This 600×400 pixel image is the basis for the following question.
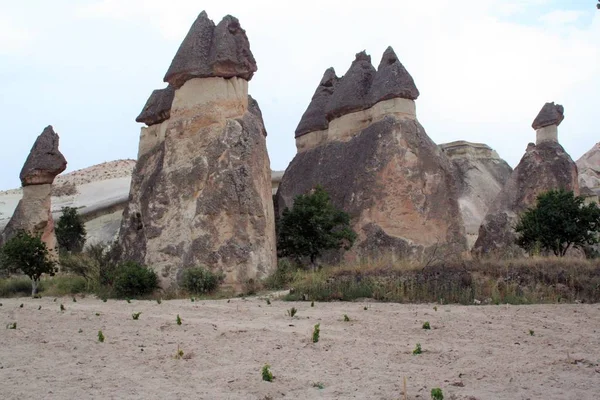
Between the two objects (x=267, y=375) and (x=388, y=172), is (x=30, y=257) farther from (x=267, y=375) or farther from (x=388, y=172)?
(x=267, y=375)

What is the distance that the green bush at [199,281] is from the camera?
441 inches

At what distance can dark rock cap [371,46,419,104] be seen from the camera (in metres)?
16.4

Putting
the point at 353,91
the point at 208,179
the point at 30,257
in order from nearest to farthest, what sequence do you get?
1. the point at 208,179
2. the point at 30,257
3. the point at 353,91

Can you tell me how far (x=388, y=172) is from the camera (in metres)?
15.6

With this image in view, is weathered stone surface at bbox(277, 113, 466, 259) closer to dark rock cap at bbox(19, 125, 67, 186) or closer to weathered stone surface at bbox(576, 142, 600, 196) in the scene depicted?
dark rock cap at bbox(19, 125, 67, 186)

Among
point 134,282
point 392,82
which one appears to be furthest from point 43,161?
point 392,82

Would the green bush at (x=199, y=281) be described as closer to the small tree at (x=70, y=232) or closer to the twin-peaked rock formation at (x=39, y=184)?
the twin-peaked rock formation at (x=39, y=184)

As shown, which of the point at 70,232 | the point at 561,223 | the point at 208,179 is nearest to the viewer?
the point at 208,179

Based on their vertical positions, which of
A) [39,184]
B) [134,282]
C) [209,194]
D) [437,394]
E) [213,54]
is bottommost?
[437,394]

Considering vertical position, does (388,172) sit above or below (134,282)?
above

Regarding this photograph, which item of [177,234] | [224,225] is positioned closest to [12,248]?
[177,234]

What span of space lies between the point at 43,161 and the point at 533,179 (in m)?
13.4

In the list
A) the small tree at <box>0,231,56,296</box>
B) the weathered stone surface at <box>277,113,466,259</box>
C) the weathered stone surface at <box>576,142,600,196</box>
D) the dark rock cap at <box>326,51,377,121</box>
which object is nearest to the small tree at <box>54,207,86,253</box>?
the small tree at <box>0,231,56,296</box>

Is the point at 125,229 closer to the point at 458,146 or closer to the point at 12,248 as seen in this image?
the point at 12,248
